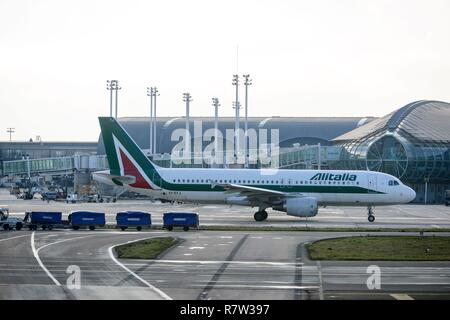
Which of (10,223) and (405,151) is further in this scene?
(405,151)

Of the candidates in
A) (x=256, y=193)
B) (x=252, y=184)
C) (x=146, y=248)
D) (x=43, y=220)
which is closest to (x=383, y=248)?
(x=146, y=248)

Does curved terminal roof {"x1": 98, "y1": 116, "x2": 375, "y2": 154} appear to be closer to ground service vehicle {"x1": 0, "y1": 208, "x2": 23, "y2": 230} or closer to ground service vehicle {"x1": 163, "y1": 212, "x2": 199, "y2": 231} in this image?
ground service vehicle {"x1": 163, "y1": 212, "x2": 199, "y2": 231}

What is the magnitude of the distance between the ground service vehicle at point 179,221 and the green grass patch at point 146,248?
24.2 ft

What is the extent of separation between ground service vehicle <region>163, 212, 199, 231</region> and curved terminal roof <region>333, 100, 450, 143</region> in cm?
5606

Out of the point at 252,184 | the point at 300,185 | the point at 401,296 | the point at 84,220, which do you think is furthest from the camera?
the point at 252,184

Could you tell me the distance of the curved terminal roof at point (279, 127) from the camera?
160m

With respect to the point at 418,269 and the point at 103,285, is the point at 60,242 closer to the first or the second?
the point at 103,285

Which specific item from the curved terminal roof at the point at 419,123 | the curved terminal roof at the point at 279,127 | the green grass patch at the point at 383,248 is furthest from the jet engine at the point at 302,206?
the curved terminal roof at the point at 279,127

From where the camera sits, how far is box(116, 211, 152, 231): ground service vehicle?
180 ft

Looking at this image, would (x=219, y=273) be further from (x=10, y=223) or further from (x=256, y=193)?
(x=256, y=193)

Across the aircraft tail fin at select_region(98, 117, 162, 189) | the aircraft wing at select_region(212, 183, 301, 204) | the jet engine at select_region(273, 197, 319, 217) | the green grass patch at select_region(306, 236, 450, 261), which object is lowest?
the green grass patch at select_region(306, 236, 450, 261)

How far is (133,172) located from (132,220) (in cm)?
1335

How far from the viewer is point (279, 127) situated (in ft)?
530

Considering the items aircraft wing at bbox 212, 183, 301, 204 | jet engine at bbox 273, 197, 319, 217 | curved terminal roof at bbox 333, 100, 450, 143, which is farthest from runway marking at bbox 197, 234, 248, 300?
curved terminal roof at bbox 333, 100, 450, 143
